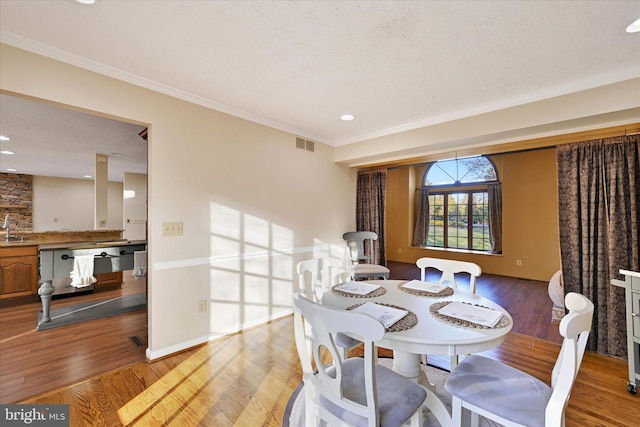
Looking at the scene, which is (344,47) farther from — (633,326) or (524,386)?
(633,326)

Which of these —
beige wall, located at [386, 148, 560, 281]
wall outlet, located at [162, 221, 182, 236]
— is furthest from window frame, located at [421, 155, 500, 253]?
wall outlet, located at [162, 221, 182, 236]

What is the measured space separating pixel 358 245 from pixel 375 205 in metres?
0.71

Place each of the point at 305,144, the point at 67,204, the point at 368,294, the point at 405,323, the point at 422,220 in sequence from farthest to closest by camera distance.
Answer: the point at 67,204
the point at 422,220
the point at 305,144
the point at 368,294
the point at 405,323

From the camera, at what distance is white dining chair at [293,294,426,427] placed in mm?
1135

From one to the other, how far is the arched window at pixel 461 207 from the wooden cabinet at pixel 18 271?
23.9 feet

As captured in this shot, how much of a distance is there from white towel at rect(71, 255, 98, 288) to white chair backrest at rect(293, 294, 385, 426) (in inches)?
129

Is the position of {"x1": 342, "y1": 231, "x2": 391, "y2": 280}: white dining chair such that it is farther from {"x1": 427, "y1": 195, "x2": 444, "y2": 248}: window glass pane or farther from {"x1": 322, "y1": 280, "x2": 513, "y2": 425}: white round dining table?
{"x1": 427, "y1": 195, "x2": 444, "y2": 248}: window glass pane

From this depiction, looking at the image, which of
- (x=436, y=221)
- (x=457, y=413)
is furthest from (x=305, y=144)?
(x=436, y=221)

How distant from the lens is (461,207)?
22.0ft

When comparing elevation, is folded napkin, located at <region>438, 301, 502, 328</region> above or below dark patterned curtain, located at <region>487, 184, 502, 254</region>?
below

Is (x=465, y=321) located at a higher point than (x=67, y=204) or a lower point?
lower

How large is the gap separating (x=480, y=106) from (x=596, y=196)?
1.35 metres

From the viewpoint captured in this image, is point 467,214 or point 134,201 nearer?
point 467,214

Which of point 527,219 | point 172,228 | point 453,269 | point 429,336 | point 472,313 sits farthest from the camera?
point 527,219
